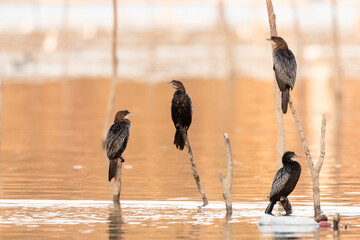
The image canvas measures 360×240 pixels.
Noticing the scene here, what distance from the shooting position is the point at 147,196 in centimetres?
1644

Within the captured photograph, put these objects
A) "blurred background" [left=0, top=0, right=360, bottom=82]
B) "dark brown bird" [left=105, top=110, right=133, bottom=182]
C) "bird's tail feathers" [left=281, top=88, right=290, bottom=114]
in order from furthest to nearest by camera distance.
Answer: "blurred background" [left=0, top=0, right=360, bottom=82] → "dark brown bird" [left=105, top=110, right=133, bottom=182] → "bird's tail feathers" [left=281, top=88, right=290, bottom=114]

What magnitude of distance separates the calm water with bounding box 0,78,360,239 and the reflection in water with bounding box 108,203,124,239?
0.01m

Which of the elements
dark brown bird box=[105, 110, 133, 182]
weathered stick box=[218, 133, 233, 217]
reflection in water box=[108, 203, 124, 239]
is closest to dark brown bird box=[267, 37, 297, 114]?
weathered stick box=[218, 133, 233, 217]

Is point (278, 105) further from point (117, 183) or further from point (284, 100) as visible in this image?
point (117, 183)

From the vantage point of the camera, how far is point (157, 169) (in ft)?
67.1

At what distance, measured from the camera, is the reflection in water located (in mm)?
12695

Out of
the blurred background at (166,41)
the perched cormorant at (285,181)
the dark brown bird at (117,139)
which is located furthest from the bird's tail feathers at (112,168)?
the blurred background at (166,41)

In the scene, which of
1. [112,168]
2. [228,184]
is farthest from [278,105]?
[112,168]

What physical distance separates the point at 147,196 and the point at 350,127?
14.2m

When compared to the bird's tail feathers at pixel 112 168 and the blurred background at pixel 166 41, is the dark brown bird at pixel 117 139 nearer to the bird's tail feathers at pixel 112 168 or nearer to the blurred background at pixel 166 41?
the bird's tail feathers at pixel 112 168

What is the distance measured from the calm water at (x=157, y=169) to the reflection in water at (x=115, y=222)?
1 cm

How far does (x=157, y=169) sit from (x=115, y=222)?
22.3 ft

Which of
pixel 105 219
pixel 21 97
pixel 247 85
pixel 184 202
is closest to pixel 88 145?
pixel 184 202

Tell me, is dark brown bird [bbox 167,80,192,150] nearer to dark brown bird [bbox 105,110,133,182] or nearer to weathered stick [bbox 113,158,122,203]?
dark brown bird [bbox 105,110,133,182]
